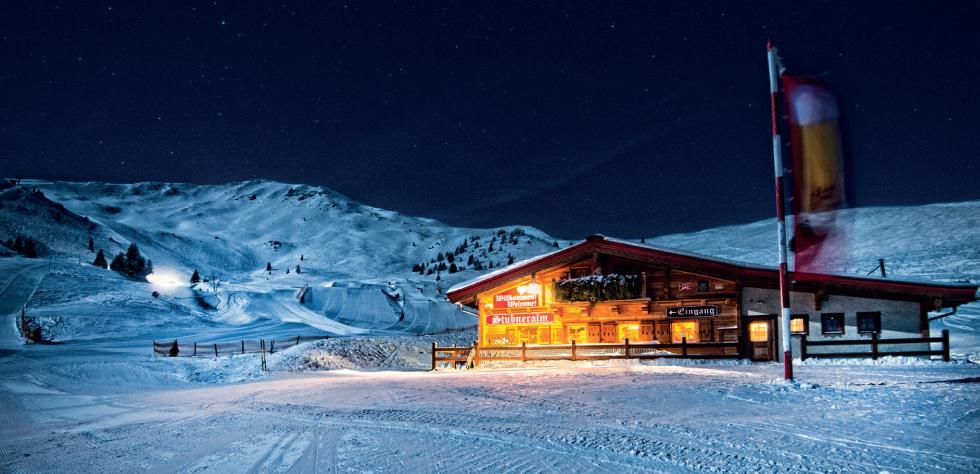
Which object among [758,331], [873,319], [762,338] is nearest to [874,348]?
[873,319]

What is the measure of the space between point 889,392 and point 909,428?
3.35 m

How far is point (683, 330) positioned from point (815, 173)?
1360 cm

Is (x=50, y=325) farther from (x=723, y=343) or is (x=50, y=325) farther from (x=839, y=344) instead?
(x=839, y=344)

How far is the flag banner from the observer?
38.1 ft

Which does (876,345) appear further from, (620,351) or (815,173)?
(815,173)

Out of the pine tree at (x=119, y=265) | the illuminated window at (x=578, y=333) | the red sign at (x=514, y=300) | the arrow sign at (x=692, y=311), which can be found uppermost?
the pine tree at (x=119, y=265)

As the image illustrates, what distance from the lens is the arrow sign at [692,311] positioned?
902 inches

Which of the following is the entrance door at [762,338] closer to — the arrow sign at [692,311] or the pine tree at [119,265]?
the arrow sign at [692,311]

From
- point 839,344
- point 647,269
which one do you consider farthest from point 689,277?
point 839,344

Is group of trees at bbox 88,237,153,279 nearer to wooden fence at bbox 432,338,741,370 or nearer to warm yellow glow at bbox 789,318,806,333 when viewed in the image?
wooden fence at bbox 432,338,741,370

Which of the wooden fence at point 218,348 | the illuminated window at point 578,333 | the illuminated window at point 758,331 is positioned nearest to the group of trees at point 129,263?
the wooden fence at point 218,348

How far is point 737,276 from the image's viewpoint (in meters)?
22.3

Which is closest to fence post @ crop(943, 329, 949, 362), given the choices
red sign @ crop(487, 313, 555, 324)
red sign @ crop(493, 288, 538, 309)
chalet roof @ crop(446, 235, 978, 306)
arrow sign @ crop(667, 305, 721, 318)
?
chalet roof @ crop(446, 235, 978, 306)

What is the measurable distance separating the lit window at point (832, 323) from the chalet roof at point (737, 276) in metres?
0.88
